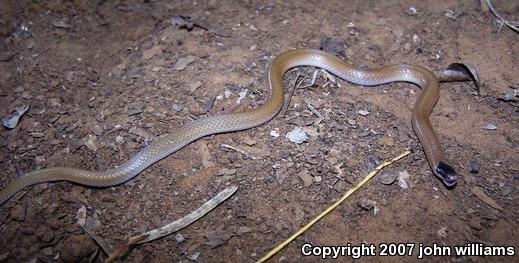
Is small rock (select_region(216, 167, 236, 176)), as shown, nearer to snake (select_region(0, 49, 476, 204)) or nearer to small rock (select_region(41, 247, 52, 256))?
snake (select_region(0, 49, 476, 204))

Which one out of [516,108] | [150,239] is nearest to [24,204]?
[150,239]

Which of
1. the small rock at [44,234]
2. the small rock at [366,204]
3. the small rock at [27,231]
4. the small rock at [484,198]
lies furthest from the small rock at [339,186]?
the small rock at [27,231]

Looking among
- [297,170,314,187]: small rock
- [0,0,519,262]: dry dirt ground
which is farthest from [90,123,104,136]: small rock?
[297,170,314,187]: small rock

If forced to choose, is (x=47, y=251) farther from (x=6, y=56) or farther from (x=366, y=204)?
(x=6, y=56)

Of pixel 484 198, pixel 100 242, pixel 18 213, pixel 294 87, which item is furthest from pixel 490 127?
pixel 18 213

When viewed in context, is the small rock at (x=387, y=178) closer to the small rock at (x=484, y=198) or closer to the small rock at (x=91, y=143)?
the small rock at (x=484, y=198)

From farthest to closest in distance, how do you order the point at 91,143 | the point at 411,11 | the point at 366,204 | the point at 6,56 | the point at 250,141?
the point at 411,11, the point at 6,56, the point at 91,143, the point at 250,141, the point at 366,204
